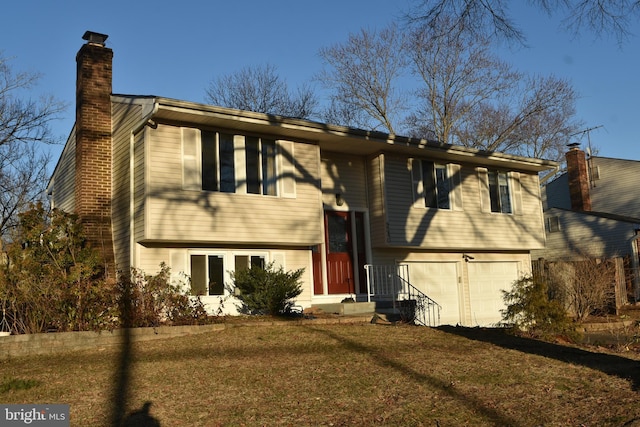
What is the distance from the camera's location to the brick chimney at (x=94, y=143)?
50.9 ft

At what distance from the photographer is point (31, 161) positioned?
30.5 meters

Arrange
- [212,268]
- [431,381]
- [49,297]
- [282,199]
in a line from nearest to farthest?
[431,381]
[49,297]
[212,268]
[282,199]

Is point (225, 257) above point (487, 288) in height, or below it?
above

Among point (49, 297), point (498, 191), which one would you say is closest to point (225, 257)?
point (49, 297)

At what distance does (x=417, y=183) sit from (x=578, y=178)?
558 inches

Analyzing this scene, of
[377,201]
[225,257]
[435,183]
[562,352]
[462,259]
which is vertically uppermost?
[435,183]

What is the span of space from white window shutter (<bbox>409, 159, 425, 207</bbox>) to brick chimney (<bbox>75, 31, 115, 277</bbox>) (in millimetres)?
8370

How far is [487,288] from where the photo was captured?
20734 mm

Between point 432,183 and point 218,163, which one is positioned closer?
point 218,163

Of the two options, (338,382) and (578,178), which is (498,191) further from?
(338,382)

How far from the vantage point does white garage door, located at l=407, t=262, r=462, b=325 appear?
19.1m

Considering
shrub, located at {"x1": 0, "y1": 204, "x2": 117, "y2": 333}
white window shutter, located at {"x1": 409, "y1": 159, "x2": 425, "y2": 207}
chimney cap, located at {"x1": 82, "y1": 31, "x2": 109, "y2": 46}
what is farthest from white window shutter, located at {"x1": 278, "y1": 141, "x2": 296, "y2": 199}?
chimney cap, located at {"x1": 82, "y1": 31, "x2": 109, "y2": 46}

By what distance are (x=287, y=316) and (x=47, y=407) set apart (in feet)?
25.2

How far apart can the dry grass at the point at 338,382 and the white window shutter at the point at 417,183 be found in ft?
23.3
